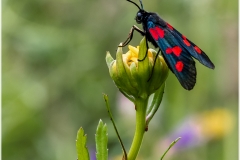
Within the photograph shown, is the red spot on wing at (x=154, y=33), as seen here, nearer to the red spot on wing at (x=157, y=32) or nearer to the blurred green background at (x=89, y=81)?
the red spot on wing at (x=157, y=32)

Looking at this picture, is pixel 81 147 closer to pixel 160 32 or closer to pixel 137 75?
pixel 137 75

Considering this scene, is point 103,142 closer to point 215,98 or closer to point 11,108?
point 11,108

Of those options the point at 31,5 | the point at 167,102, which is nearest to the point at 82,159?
the point at 167,102

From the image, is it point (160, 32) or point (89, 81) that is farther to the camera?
point (89, 81)

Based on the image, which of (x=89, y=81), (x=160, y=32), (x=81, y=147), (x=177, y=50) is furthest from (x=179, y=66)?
(x=89, y=81)

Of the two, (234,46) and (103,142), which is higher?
(234,46)

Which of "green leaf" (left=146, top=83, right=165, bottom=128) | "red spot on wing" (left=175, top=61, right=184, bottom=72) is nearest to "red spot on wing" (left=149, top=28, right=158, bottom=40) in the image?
"red spot on wing" (left=175, top=61, right=184, bottom=72)

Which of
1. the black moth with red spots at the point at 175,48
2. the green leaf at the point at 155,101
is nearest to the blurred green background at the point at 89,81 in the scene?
the black moth with red spots at the point at 175,48
